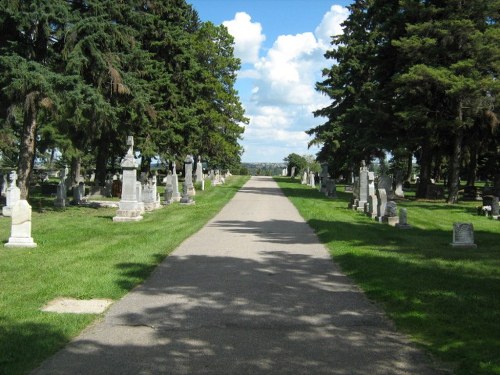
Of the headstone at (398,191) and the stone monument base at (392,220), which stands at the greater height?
the headstone at (398,191)

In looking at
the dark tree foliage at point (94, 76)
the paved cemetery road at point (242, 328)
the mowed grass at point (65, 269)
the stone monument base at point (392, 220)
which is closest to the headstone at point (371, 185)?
the stone monument base at point (392, 220)

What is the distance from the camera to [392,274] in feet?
29.1

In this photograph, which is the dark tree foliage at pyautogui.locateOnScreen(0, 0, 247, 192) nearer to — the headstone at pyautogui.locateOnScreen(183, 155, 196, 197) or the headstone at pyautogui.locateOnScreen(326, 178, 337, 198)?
the headstone at pyautogui.locateOnScreen(183, 155, 196, 197)

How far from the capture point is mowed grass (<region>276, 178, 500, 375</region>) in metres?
5.35

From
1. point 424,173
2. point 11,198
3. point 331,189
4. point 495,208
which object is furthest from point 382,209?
point 424,173

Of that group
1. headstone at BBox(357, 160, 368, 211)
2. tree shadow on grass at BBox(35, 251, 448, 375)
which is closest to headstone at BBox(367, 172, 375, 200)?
headstone at BBox(357, 160, 368, 211)

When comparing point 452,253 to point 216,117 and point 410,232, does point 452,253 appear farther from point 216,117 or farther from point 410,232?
point 216,117

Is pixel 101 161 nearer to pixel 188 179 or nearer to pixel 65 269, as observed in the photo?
pixel 188 179

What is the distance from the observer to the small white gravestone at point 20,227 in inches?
465

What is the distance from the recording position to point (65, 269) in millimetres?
9125

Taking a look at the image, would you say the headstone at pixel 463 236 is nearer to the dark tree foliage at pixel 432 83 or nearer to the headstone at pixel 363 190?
the headstone at pixel 363 190

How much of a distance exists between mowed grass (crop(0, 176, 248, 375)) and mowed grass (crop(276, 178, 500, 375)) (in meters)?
3.72

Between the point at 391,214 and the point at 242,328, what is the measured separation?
1335cm

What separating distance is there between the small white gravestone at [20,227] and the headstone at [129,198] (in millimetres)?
5945
